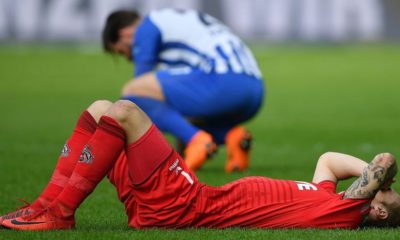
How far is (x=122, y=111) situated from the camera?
349 cm

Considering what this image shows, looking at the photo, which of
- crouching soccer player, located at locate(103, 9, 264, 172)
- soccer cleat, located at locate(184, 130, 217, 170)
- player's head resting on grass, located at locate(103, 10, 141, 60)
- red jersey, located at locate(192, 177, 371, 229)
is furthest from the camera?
player's head resting on grass, located at locate(103, 10, 141, 60)

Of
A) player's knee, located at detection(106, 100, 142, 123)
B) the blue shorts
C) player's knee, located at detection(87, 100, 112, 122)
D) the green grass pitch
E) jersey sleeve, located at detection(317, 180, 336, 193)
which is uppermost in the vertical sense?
player's knee, located at detection(106, 100, 142, 123)

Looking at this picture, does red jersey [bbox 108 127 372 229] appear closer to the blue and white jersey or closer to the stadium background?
the stadium background

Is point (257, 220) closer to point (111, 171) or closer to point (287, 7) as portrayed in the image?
point (111, 171)

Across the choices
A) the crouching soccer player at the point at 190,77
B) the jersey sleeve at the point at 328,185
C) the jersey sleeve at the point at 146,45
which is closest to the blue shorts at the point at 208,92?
the crouching soccer player at the point at 190,77

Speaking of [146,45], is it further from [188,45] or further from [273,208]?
[273,208]

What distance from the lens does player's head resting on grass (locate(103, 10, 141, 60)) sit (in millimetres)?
6754

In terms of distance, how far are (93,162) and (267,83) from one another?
1452cm

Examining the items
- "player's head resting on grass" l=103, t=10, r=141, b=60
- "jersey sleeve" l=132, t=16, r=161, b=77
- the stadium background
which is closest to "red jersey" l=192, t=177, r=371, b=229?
the stadium background

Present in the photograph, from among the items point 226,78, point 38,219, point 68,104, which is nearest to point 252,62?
point 226,78

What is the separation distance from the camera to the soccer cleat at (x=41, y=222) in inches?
138

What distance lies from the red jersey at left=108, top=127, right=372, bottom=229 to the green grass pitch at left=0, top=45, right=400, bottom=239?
0.08 metres

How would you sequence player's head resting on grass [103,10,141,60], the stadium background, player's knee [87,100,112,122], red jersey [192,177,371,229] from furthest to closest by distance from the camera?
player's head resting on grass [103,10,141,60], the stadium background, player's knee [87,100,112,122], red jersey [192,177,371,229]

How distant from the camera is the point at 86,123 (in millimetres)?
3809
